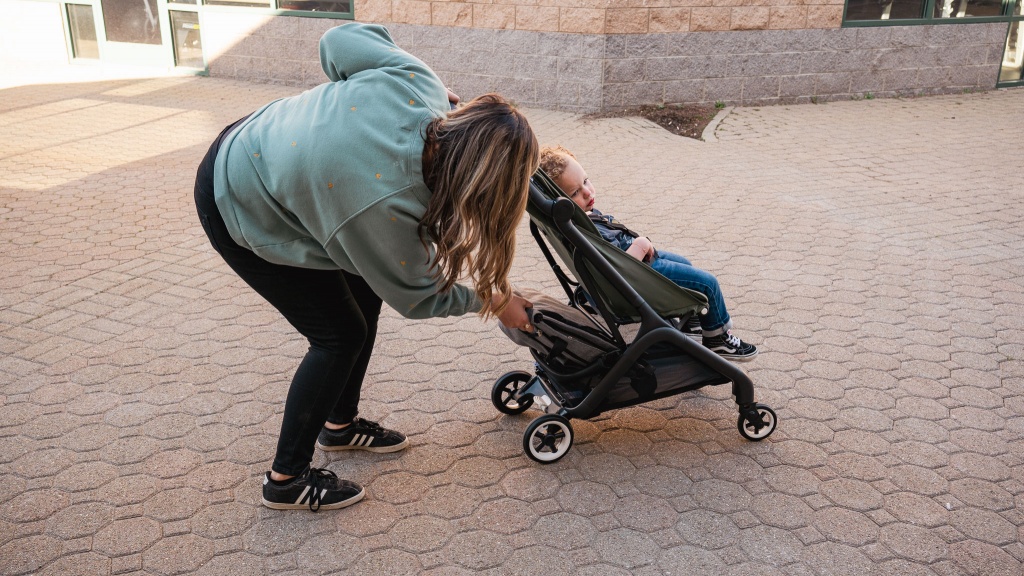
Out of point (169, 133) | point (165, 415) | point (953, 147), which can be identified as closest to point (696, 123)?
point (953, 147)

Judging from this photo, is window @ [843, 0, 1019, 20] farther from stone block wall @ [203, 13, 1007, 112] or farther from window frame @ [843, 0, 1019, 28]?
stone block wall @ [203, 13, 1007, 112]

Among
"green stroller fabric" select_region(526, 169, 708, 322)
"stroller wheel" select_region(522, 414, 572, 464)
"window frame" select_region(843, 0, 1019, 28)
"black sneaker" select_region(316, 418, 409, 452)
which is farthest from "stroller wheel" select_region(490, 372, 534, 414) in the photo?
"window frame" select_region(843, 0, 1019, 28)

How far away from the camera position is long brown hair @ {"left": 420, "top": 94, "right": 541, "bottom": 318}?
2.03 meters

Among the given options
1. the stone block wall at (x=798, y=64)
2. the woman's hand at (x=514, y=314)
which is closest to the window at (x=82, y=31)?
the stone block wall at (x=798, y=64)

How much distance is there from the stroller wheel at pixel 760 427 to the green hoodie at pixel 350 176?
4.49ft

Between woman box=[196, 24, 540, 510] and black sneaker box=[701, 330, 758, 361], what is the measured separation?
1.15 m

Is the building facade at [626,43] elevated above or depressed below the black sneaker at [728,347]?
above

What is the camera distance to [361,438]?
315 centimetres

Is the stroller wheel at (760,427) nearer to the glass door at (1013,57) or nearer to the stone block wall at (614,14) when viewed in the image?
the stone block wall at (614,14)

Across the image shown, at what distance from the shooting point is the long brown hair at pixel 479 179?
203 cm

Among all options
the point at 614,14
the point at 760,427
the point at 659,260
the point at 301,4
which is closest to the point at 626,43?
the point at 614,14

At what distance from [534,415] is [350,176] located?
167 cm

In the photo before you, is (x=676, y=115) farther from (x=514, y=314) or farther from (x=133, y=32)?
(x=133, y=32)

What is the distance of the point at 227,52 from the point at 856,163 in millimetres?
7961
